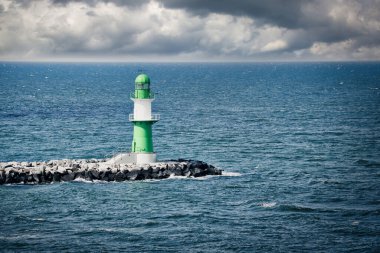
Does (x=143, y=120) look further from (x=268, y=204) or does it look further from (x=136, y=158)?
(x=268, y=204)

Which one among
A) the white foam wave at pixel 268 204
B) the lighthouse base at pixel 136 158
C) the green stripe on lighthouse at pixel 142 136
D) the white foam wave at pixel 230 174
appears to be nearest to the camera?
the white foam wave at pixel 268 204

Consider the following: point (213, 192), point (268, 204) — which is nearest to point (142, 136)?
point (213, 192)

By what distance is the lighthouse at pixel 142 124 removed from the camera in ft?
184

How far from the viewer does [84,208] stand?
46281 mm

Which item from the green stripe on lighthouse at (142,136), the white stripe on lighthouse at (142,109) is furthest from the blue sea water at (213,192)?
the white stripe on lighthouse at (142,109)

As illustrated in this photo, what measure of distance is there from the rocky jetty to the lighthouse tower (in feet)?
3.91

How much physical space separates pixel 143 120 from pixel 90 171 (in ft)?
18.7

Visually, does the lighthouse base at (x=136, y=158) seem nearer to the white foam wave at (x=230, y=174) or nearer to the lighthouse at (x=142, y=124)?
the lighthouse at (x=142, y=124)

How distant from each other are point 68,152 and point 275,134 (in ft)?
81.7

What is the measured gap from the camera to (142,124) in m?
56.3

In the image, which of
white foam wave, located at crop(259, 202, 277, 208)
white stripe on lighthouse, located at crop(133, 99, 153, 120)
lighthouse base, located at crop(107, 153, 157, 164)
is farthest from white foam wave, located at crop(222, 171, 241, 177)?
white foam wave, located at crop(259, 202, 277, 208)

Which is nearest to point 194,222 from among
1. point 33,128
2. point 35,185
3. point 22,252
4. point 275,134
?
point 22,252

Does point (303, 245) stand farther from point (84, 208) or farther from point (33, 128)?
point (33, 128)

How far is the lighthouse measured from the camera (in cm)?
5619
